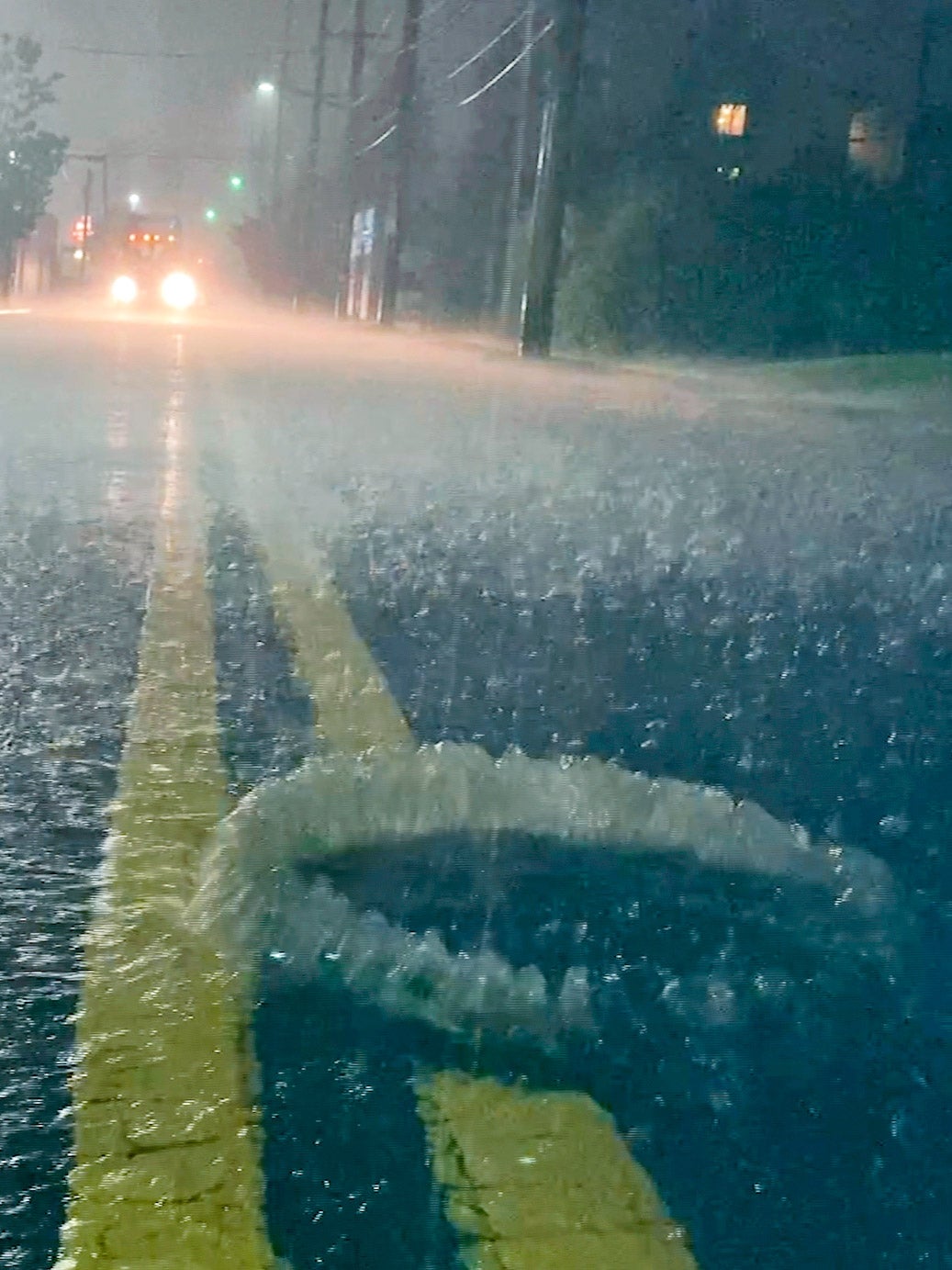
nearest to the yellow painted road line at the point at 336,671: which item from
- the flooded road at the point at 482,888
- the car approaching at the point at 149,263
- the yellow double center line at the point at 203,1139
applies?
the flooded road at the point at 482,888

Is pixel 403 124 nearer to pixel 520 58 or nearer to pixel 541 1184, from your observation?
pixel 520 58

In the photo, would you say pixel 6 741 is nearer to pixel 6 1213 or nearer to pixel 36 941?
pixel 36 941

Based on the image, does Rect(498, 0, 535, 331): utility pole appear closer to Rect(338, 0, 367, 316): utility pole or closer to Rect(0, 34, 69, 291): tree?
Rect(338, 0, 367, 316): utility pole

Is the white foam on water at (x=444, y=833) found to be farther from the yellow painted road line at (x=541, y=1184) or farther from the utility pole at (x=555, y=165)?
the utility pole at (x=555, y=165)

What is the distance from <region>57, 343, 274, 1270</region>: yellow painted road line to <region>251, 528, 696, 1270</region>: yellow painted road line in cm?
26

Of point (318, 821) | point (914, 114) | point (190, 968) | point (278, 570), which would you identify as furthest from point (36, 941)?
point (914, 114)

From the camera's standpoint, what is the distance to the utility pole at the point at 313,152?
212 ft

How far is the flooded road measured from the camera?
2445mm

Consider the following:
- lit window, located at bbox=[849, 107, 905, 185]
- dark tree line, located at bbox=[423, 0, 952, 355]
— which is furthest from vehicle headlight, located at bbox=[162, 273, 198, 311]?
lit window, located at bbox=[849, 107, 905, 185]

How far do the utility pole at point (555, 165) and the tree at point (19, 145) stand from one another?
141 feet

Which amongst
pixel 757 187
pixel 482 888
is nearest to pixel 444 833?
pixel 482 888

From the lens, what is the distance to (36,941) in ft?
10.8

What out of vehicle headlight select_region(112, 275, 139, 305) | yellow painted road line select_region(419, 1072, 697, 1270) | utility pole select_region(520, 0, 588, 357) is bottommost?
vehicle headlight select_region(112, 275, 139, 305)

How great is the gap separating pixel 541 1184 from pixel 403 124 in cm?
4668
